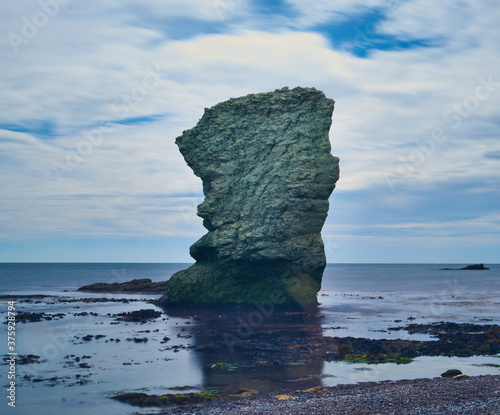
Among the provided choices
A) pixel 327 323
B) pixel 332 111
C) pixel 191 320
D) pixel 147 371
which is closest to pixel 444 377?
pixel 147 371

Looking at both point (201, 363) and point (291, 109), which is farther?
point (291, 109)

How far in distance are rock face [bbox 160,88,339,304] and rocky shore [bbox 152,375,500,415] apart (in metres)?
28.7

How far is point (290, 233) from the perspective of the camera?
160 ft

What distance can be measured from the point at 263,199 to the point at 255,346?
69.1ft

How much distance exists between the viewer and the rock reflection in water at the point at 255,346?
22625mm

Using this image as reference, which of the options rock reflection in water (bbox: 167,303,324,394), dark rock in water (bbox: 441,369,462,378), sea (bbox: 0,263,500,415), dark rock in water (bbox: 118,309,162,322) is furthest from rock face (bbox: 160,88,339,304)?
dark rock in water (bbox: 441,369,462,378)

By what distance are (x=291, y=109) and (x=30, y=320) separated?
32.8m

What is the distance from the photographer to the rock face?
49.0 metres

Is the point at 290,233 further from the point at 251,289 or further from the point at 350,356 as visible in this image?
the point at 350,356

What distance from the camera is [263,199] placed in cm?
4981

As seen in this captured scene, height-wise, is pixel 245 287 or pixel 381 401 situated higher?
pixel 245 287

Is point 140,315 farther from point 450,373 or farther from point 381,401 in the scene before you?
point 381,401

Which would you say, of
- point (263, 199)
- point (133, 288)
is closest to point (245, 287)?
point (263, 199)

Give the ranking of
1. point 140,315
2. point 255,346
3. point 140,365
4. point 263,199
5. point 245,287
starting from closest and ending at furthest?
point 140,365 → point 255,346 → point 140,315 → point 263,199 → point 245,287
